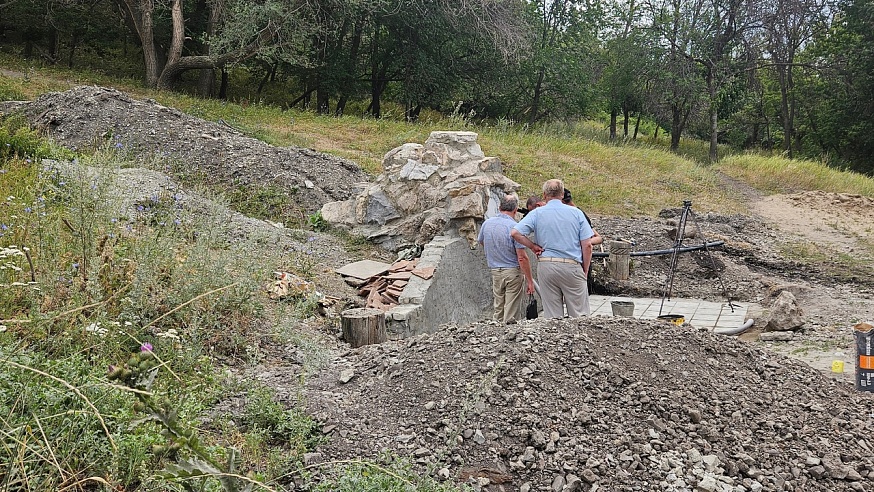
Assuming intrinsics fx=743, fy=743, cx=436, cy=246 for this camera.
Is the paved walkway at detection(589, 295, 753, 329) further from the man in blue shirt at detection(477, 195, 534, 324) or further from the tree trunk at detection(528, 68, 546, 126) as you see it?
the tree trunk at detection(528, 68, 546, 126)

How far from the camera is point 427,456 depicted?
3590mm

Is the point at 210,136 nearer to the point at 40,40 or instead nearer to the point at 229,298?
the point at 229,298

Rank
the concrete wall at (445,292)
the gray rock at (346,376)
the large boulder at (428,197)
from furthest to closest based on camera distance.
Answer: the large boulder at (428,197) → the concrete wall at (445,292) → the gray rock at (346,376)

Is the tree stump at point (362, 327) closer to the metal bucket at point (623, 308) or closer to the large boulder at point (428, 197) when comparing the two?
the large boulder at point (428, 197)

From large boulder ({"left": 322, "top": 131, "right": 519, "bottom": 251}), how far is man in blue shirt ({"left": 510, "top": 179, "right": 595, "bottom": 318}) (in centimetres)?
197

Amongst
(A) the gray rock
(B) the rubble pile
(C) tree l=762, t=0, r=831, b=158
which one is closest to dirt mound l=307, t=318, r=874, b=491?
(A) the gray rock

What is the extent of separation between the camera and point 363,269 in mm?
8391

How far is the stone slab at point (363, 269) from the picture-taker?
8234 millimetres

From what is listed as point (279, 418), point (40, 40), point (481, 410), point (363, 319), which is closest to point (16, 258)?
point (279, 418)

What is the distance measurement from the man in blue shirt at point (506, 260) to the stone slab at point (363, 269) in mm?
1187

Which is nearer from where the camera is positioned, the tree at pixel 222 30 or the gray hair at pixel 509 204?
the gray hair at pixel 509 204

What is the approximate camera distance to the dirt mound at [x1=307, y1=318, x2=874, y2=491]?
3643mm

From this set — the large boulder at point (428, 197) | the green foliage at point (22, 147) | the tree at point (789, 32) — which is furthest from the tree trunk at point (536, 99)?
the green foliage at point (22, 147)

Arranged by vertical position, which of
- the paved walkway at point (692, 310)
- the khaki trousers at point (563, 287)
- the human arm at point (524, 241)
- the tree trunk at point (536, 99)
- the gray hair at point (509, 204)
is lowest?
the paved walkway at point (692, 310)
